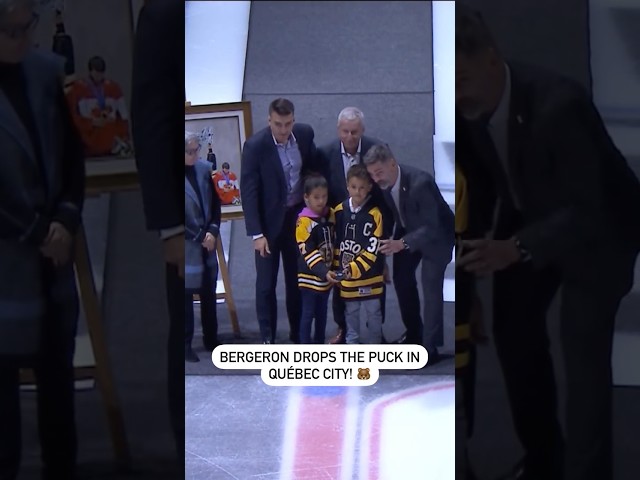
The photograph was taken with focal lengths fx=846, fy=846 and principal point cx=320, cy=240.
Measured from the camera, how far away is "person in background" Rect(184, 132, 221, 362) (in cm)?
272

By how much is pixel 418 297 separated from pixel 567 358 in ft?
1.67

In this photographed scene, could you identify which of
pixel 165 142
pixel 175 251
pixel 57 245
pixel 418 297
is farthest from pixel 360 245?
pixel 57 245

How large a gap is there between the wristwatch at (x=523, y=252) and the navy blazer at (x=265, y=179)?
68 cm

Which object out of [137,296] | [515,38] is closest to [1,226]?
[137,296]

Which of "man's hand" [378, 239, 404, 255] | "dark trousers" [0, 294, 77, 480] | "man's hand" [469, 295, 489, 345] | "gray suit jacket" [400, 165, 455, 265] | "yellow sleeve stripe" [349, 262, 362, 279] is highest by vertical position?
"gray suit jacket" [400, 165, 455, 265]

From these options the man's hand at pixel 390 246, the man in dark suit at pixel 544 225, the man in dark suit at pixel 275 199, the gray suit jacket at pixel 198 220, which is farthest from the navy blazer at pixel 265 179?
the man in dark suit at pixel 544 225

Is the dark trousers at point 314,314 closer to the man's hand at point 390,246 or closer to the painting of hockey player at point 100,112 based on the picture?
the man's hand at point 390,246

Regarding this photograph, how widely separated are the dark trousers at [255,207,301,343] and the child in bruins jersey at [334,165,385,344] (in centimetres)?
15

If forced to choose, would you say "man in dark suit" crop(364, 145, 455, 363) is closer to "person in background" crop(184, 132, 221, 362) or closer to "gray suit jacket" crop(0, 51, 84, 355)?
"person in background" crop(184, 132, 221, 362)

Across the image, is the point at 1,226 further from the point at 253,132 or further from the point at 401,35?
the point at 401,35

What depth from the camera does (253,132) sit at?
279 centimetres

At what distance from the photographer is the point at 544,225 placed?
2.62 meters

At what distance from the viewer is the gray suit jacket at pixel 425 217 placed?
9.04ft

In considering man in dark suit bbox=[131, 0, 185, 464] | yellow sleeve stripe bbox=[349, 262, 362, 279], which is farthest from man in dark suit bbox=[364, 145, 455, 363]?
man in dark suit bbox=[131, 0, 185, 464]
